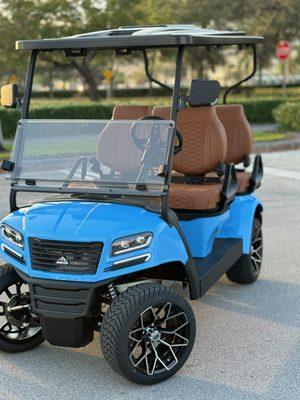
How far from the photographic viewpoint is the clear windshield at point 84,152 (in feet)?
12.3

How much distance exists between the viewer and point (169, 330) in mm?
3488

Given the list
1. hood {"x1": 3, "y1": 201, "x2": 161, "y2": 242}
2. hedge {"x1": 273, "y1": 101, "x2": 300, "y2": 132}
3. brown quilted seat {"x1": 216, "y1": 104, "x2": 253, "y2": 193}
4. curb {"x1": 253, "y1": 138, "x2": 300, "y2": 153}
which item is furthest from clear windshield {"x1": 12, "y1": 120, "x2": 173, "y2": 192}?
hedge {"x1": 273, "y1": 101, "x2": 300, "y2": 132}

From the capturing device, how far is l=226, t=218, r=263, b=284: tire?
5.02 m

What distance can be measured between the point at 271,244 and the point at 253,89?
39.2 m

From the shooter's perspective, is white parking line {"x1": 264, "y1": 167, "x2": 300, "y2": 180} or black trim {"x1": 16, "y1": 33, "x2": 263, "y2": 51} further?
white parking line {"x1": 264, "y1": 167, "x2": 300, "y2": 180}

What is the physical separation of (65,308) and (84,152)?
1.03m

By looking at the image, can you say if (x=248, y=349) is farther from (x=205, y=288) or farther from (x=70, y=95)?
(x=70, y=95)

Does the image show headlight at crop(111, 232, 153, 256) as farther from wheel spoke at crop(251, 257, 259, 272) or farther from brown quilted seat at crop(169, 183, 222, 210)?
wheel spoke at crop(251, 257, 259, 272)

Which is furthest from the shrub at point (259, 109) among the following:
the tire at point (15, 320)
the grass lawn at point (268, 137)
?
the tire at point (15, 320)

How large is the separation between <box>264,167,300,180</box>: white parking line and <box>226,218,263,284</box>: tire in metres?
5.44

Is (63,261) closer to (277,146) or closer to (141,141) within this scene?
(141,141)

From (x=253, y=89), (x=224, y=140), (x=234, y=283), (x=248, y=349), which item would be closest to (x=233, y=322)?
(x=248, y=349)

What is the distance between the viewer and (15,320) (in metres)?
3.72

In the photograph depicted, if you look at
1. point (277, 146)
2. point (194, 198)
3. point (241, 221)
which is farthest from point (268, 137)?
point (194, 198)
